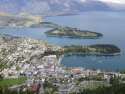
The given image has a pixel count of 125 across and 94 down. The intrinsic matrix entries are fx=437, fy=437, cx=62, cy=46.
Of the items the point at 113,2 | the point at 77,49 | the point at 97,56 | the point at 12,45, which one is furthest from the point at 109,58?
the point at 113,2

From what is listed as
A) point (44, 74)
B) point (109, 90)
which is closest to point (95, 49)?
point (44, 74)

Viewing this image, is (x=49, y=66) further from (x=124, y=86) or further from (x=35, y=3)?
(x=35, y=3)

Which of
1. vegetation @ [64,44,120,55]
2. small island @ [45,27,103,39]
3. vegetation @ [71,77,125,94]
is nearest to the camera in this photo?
vegetation @ [71,77,125,94]

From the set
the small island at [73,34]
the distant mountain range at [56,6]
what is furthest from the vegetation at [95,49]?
the distant mountain range at [56,6]

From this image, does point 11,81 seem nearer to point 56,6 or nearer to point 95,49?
point 95,49

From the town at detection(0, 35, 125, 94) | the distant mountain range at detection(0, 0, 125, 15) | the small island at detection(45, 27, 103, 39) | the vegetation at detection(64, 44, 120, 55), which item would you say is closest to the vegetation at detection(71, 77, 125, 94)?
the town at detection(0, 35, 125, 94)

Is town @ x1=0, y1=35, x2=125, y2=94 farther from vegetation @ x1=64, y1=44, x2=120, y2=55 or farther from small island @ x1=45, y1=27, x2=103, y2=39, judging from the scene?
small island @ x1=45, y1=27, x2=103, y2=39

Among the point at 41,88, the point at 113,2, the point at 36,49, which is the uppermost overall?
the point at 113,2

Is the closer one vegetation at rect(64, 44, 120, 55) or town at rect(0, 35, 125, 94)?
town at rect(0, 35, 125, 94)

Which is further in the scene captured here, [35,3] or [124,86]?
[35,3]
